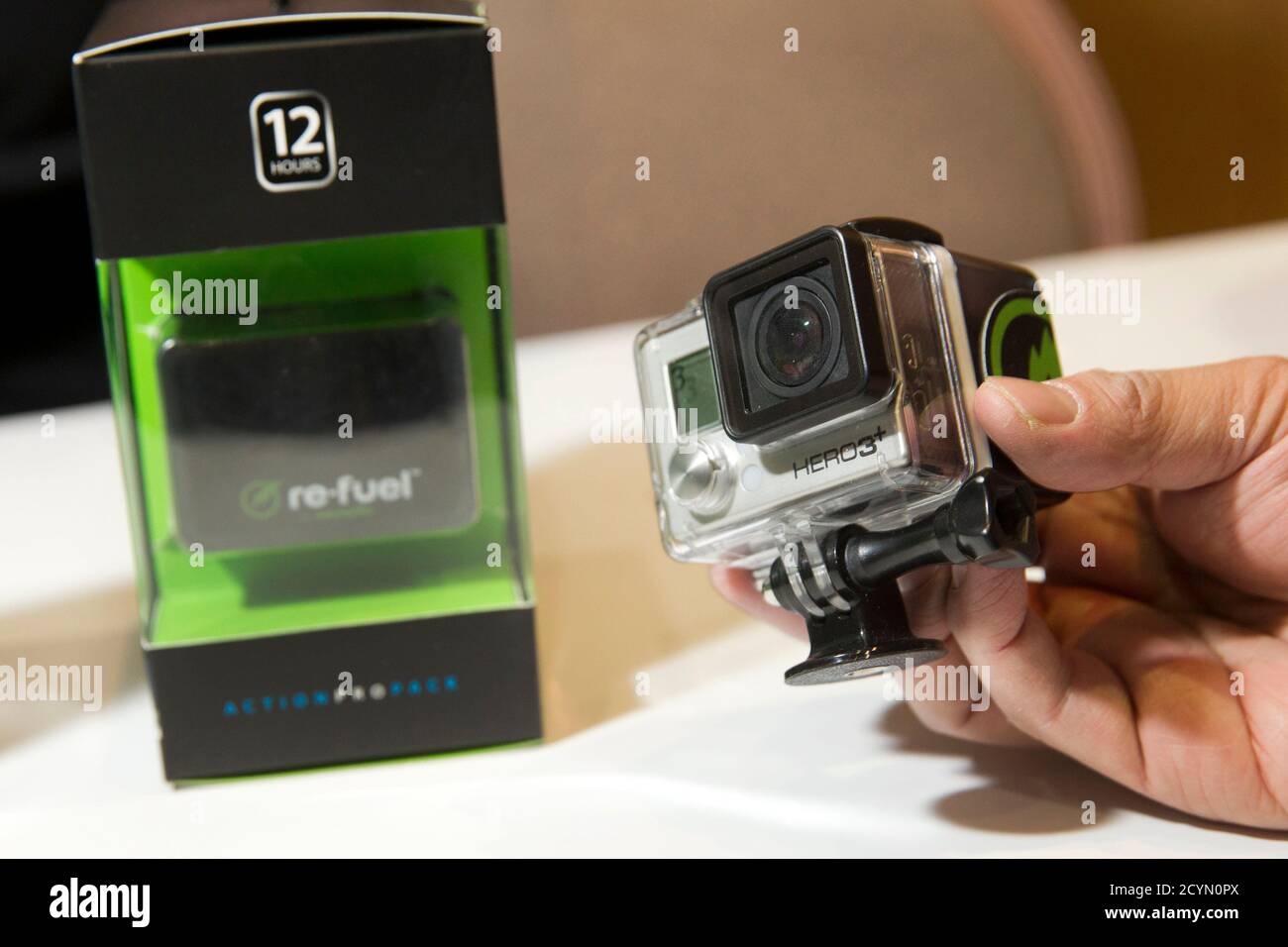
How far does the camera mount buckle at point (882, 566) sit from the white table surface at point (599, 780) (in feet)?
0.37

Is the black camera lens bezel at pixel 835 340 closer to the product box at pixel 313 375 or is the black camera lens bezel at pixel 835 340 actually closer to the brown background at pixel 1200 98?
the product box at pixel 313 375

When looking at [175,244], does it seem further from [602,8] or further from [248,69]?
[602,8]

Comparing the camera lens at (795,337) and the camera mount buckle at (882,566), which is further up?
the camera lens at (795,337)

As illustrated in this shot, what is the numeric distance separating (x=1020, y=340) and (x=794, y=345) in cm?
13

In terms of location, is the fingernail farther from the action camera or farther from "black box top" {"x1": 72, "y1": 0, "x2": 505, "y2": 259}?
"black box top" {"x1": 72, "y1": 0, "x2": 505, "y2": 259}

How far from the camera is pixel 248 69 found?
0.65m

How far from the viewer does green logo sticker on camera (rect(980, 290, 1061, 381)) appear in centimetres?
58

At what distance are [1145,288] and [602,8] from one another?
2.84ft

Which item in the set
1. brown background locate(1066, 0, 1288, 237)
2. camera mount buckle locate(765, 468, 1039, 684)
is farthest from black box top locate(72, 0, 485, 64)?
brown background locate(1066, 0, 1288, 237)

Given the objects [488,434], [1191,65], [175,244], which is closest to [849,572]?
[488,434]

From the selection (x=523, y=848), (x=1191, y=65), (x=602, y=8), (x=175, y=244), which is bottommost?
(x=523, y=848)

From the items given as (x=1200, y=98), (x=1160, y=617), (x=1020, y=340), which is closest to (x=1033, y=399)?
(x=1020, y=340)

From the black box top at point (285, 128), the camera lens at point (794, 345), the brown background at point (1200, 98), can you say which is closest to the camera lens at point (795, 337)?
the camera lens at point (794, 345)

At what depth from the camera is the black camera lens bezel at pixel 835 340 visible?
519 mm
